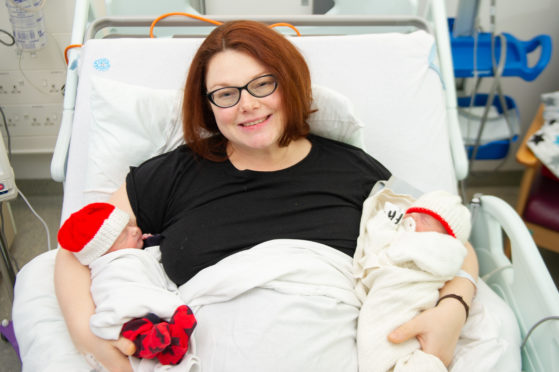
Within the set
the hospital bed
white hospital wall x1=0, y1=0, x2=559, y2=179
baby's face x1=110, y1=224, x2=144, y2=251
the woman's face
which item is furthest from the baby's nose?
white hospital wall x1=0, y1=0, x2=559, y2=179

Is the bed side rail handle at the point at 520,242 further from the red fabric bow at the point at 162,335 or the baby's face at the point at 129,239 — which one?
the baby's face at the point at 129,239

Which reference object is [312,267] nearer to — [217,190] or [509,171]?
[217,190]

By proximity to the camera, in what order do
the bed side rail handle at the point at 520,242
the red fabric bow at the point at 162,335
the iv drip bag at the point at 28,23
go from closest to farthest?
the red fabric bow at the point at 162,335, the bed side rail handle at the point at 520,242, the iv drip bag at the point at 28,23

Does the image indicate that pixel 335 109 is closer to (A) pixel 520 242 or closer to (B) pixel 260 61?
(B) pixel 260 61

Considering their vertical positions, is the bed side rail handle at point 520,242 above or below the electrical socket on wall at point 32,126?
above

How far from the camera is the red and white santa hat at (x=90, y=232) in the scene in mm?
1145

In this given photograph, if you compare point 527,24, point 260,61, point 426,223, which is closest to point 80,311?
point 260,61

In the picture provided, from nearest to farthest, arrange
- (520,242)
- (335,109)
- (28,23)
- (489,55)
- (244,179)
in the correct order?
(520,242) → (244,179) → (335,109) → (489,55) → (28,23)

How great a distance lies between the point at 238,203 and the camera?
128cm

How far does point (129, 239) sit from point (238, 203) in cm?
30

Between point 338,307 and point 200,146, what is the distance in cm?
60

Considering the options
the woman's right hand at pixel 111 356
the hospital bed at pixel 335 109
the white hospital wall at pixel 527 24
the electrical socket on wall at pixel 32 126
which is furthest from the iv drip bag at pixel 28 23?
the white hospital wall at pixel 527 24

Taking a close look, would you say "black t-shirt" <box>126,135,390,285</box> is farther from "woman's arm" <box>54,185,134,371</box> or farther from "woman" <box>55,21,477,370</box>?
"woman's arm" <box>54,185,134,371</box>

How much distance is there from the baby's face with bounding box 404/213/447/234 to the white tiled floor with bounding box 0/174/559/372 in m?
1.53
